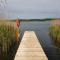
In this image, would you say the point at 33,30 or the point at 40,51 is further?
the point at 33,30

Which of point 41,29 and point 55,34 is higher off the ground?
point 55,34

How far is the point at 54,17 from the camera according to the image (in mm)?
7250

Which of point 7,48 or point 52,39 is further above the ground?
point 7,48

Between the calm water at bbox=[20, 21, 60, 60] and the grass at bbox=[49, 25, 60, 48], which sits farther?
the calm water at bbox=[20, 21, 60, 60]

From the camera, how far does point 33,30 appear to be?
8.22 metres

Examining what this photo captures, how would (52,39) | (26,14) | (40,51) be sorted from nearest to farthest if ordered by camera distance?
(40,51)
(52,39)
(26,14)

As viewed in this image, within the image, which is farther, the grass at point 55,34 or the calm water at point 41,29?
the calm water at point 41,29

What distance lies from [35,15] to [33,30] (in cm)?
92

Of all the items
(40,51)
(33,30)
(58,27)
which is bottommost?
(33,30)

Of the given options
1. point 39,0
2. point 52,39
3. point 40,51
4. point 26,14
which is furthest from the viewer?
point 39,0

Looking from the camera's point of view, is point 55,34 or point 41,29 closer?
point 55,34

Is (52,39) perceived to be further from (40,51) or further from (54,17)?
(40,51)

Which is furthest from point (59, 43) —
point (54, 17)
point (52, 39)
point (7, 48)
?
point (7, 48)

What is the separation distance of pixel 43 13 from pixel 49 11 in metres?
0.22
